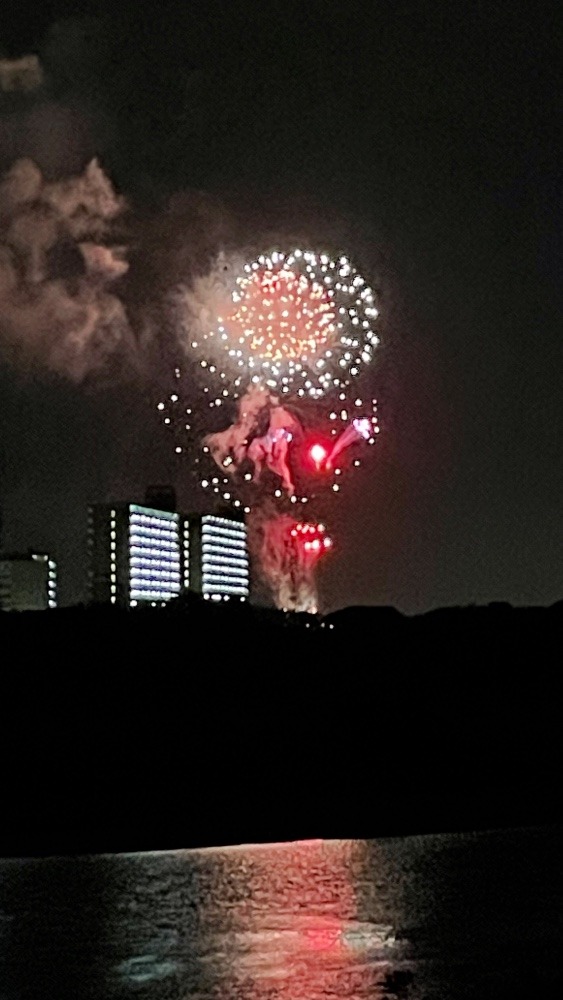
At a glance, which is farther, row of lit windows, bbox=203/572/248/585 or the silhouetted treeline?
row of lit windows, bbox=203/572/248/585

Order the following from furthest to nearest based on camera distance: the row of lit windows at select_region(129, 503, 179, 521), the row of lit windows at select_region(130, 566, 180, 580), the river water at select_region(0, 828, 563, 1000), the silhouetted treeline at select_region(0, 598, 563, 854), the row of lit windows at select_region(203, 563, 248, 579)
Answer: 1. the row of lit windows at select_region(129, 503, 179, 521)
2. the row of lit windows at select_region(130, 566, 180, 580)
3. the row of lit windows at select_region(203, 563, 248, 579)
4. the silhouetted treeline at select_region(0, 598, 563, 854)
5. the river water at select_region(0, 828, 563, 1000)

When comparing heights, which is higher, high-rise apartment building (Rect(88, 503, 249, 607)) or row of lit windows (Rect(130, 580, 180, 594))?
high-rise apartment building (Rect(88, 503, 249, 607))

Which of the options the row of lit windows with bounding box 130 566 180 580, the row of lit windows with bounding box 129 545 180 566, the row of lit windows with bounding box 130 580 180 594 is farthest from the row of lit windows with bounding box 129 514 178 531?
the row of lit windows with bounding box 130 580 180 594

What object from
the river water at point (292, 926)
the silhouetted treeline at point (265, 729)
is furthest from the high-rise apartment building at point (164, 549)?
the river water at point (292, 926)

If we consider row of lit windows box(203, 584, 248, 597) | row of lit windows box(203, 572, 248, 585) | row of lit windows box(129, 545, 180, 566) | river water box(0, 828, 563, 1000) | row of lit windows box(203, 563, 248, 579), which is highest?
row of lit windows box(129, 545, 180, 566)

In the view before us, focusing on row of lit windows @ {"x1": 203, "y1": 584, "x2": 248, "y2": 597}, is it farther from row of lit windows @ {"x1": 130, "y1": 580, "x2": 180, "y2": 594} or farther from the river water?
the river water

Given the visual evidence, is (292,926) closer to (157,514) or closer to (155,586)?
(155,586)

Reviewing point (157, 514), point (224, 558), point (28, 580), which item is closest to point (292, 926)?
point (224, 558)
